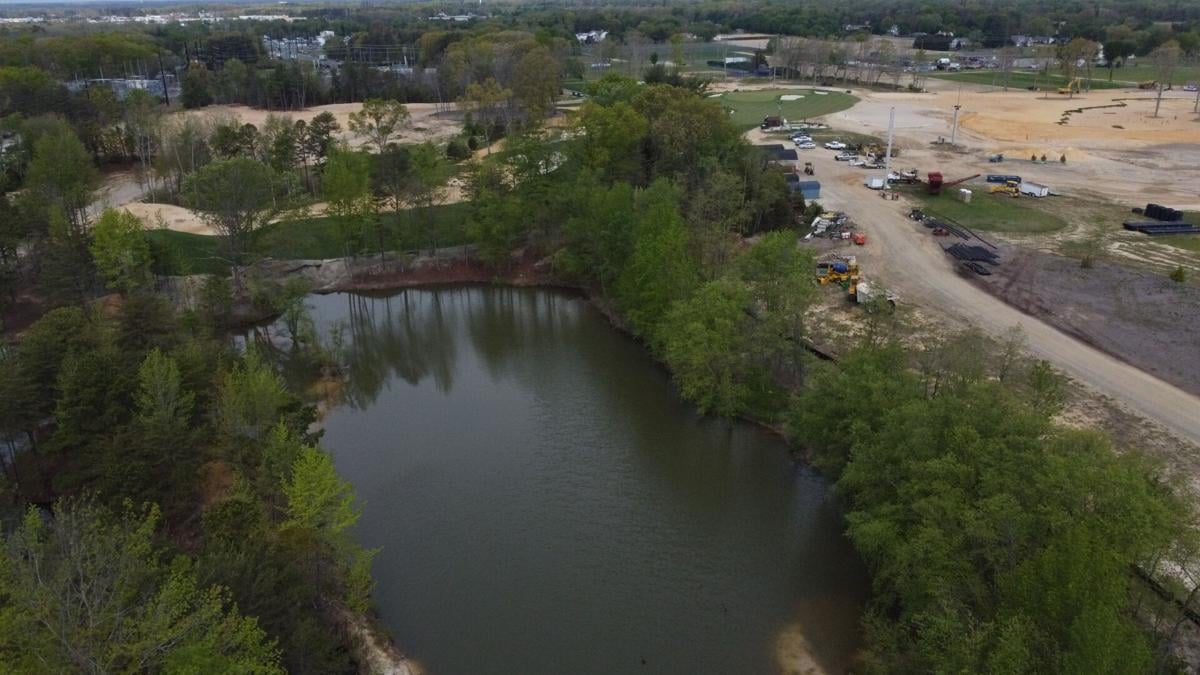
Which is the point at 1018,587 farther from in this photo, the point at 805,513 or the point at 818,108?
the point at 818,108

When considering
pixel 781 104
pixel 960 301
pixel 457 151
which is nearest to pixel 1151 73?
pixel 781 104

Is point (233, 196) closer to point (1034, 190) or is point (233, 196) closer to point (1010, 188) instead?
point (1010, 188)

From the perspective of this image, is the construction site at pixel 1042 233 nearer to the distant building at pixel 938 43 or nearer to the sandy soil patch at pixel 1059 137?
the sandy soil patch at pixel 1059 137

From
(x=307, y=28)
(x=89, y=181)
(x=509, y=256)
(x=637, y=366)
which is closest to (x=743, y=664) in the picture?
(x=637, y=366)

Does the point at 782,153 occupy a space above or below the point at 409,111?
below

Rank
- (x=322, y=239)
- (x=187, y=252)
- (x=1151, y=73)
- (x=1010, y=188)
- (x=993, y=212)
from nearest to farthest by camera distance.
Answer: (x=187, y=252)
(x=322, y=239)
(x=993, y=212)
(x=1010, y=188)
(x=1151, y=73)

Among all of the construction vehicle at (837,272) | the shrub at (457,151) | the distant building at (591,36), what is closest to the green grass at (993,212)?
the construction vehicle at (837,272)
